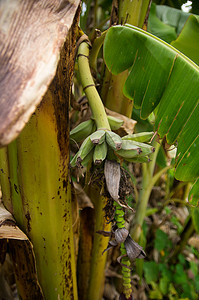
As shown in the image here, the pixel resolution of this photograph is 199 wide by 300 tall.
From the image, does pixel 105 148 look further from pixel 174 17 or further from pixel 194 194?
pixel 174 17

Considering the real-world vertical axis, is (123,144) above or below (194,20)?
below

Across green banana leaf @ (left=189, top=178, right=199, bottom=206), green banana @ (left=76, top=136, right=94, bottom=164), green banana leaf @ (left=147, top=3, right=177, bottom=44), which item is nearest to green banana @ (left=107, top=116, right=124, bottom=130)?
green banana @ (left=76, top=136, right=94, bottom=164)

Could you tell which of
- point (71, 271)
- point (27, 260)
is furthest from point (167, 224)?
point (27, 260)

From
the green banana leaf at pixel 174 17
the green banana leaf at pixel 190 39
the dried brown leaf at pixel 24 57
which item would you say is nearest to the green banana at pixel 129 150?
the dried brown leaf at pixel 24 57

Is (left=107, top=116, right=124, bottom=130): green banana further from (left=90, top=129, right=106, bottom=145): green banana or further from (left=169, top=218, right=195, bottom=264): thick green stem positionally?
(left=169, top=218, right=195, bottom=264): thick green stem

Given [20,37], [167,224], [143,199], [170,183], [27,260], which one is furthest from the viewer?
[170,183]

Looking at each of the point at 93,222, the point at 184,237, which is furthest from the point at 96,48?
the point at 184,237

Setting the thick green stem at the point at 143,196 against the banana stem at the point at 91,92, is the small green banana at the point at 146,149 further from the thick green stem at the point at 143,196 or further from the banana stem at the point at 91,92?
the thick green stem at the point at 143,196

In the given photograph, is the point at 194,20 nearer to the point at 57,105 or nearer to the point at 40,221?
the point at 57,105
